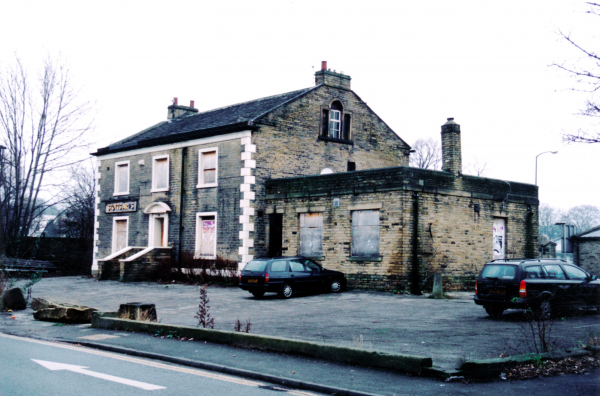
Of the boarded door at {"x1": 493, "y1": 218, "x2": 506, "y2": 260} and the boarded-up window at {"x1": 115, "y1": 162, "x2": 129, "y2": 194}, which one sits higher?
the boarded-up window at {"x1": 115, "y1": 162, "x2": 129, "y2": 194}

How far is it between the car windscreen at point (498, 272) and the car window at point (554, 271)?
3.49 feet

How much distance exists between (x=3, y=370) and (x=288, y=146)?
19.4 metres

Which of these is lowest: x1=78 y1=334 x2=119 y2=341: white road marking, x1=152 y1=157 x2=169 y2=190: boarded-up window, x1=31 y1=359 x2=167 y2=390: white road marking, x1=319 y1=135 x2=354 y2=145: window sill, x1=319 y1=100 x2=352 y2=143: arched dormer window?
x1=78 y1=334 x2=119 y2=341: white road marking

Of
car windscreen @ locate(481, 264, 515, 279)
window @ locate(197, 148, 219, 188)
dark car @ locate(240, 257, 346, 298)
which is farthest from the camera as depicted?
window @ locate(197, 148, 219, 188)

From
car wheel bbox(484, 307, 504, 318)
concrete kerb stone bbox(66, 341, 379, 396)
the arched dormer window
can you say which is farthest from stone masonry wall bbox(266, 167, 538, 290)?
concrete kerb stone bbox(66, 341, 379, 396)

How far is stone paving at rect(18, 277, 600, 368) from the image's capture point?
1060 centimetres

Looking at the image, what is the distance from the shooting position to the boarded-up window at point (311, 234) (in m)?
23.6

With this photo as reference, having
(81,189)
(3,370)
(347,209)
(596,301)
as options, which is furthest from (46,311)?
(81,189)

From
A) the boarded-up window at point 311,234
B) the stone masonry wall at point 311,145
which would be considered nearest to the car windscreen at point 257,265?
the boarded-up window at point 311,234

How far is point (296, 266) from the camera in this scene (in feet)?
66.7

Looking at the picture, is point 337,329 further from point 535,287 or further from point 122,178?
point 122,178

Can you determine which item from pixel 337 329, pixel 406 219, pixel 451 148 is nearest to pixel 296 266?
pixel 406 219

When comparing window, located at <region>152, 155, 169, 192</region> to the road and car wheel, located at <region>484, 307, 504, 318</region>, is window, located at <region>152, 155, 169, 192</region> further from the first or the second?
the road

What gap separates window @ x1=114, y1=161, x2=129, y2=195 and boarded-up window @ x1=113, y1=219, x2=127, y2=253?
5.38ft
